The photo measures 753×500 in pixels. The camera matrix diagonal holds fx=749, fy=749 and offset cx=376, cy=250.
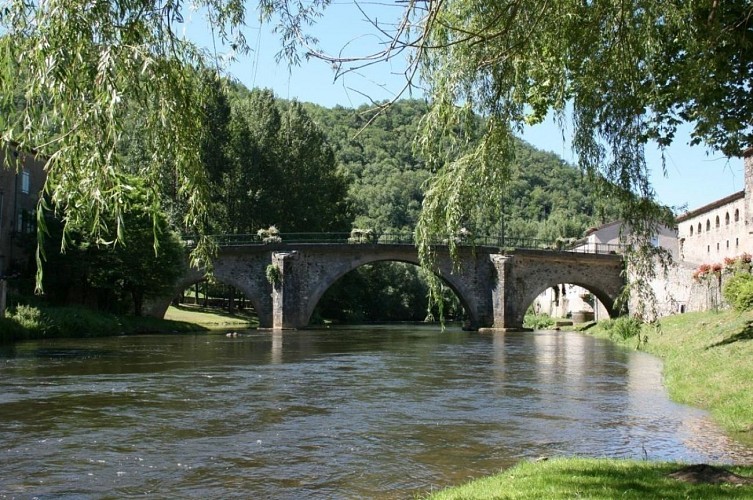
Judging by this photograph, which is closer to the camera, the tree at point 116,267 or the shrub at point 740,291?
the shrub at point 740,291

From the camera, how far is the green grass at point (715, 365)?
10.7 meters

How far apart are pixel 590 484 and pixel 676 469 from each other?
3.89ft

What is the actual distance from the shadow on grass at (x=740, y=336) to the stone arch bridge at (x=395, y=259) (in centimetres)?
2438

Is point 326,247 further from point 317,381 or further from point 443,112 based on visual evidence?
point 443,112

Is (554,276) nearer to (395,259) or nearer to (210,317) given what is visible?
(395,259)

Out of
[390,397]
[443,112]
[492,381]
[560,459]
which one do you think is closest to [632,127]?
[443,112]

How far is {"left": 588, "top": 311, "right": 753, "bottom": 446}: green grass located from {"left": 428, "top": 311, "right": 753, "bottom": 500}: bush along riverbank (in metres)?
0.02

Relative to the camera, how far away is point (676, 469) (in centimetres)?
682

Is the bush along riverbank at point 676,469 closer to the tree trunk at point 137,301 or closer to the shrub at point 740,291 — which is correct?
the shrub at point 740,291

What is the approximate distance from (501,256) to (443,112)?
37.9m

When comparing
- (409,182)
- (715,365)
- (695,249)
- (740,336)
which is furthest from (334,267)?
(715,365)

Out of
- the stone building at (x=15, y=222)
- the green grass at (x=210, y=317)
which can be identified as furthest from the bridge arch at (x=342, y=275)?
the stone building at (x=15, y=222)

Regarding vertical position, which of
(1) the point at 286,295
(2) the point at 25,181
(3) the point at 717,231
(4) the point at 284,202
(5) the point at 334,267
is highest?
(4) the point at 284,202

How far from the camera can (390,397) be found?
13.6 metres
